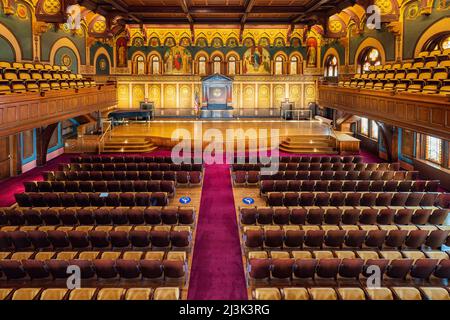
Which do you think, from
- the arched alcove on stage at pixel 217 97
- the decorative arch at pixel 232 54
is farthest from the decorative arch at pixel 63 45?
the decorative arch at pixel 232 54

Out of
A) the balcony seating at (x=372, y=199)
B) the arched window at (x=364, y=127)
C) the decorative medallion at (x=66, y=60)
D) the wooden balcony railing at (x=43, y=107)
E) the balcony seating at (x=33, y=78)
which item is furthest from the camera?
the arched window at (x=364, y=127)

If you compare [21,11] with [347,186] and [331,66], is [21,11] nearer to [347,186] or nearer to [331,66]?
[347,186]

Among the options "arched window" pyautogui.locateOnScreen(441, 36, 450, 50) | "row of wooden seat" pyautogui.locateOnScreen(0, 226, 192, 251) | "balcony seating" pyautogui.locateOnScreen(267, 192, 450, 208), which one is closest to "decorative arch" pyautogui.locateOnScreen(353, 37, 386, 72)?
"arched window" pyautogui.locateOnScreen(441, 36, 450, 50)

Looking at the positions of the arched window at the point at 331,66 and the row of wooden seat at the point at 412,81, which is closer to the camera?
the row of wooden seat at the point at 412,81

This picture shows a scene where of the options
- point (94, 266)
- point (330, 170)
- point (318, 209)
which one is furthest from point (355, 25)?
point (94, 266)

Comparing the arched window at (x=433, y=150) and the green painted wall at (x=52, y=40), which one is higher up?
the green painted wall at (x=52, y=40)

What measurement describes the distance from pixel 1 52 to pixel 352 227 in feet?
48.4

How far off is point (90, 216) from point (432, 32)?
15.0m

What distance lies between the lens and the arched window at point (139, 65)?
105ft

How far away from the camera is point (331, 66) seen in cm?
2980

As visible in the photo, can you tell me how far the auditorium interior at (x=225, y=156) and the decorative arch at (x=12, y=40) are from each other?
8 centimetres

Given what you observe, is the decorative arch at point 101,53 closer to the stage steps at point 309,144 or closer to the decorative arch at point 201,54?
the decorative arch at point 201,54

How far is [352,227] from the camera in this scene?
381 inches
